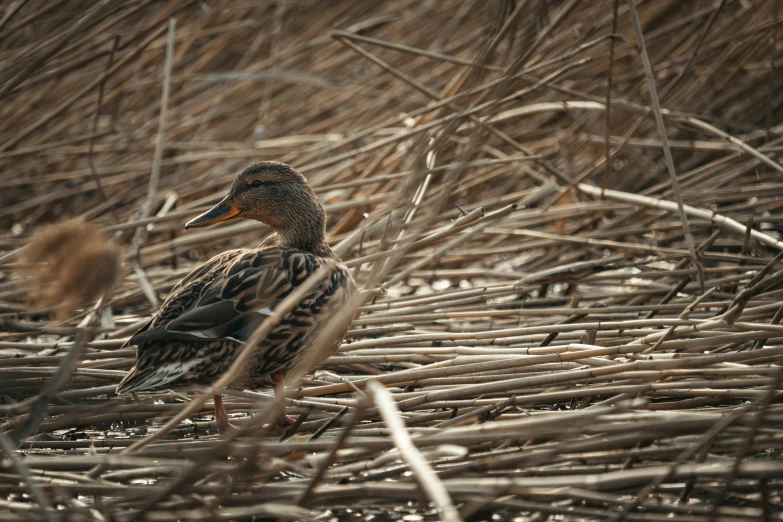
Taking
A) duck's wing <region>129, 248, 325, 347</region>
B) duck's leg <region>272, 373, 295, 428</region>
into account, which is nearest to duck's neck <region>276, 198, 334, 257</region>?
duck's wing <region>129, 248, 325, 347</region>

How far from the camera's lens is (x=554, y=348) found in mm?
3111

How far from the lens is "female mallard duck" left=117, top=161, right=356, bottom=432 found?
9.70ft

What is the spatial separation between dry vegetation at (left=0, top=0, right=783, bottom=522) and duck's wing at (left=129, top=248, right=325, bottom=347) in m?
0.25

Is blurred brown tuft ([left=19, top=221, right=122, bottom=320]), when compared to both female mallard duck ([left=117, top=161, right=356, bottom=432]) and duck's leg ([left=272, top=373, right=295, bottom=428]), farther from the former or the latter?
duck's leg ([left=272, top=373, right=295, bottom=428])

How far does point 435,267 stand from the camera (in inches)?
189

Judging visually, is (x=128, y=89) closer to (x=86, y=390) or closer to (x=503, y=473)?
(x=86, y=390)

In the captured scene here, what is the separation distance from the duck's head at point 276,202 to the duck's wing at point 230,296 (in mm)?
360

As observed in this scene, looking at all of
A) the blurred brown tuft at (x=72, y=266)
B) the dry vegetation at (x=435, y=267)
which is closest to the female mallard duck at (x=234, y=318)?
the dry vegetation at (x=435, y=267)

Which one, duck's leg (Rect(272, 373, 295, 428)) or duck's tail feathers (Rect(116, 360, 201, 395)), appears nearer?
duck's tail feathers (Rect(116, 360, 201, 395))

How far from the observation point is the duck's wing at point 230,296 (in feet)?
9.67

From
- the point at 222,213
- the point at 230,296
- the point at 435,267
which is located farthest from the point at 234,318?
the point at 435,267

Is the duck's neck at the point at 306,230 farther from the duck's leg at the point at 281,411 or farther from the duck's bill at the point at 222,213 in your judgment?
the duck's leg at the point at 281,411

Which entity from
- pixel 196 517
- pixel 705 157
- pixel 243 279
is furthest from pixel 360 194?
pixel 196 517

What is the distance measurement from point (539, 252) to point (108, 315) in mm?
2689
